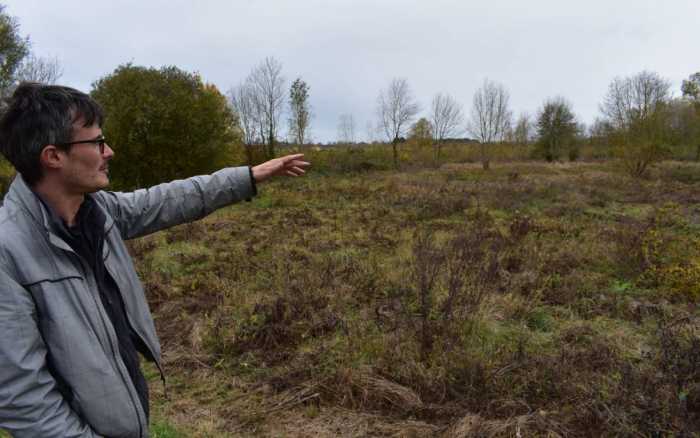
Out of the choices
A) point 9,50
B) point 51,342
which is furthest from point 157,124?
point 51,342

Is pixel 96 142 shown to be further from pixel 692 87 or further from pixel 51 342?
pixel 692 87

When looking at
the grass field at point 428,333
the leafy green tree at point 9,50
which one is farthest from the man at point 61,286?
the leafy green tree at point 9,50

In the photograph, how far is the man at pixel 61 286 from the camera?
1.21 metres

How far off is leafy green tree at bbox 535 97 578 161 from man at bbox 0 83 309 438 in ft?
126

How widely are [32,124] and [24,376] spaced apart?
71cm

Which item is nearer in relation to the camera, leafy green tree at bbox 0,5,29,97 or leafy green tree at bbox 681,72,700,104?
leafy green tree at bbox 0,5,29,97

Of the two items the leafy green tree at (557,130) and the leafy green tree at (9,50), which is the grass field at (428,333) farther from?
the leafy green tree at (557,130)

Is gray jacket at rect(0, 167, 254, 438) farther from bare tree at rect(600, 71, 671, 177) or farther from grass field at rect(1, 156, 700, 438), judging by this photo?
bare tree at rect(600, 71, 671, 177)

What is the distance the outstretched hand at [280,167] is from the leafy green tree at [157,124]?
12812 millimetres

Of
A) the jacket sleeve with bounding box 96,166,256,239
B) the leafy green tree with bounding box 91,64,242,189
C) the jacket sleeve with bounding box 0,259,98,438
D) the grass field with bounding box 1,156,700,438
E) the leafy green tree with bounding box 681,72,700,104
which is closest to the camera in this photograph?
the jacket sleeve with bounding box 0,259,98,438

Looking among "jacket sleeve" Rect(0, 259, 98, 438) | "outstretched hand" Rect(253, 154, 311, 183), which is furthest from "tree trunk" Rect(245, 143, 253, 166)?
"jacket sleeve" Rect(0, 259, 98, 438)

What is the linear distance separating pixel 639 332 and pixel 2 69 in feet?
68.5

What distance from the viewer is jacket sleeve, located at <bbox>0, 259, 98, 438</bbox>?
1.17 meters

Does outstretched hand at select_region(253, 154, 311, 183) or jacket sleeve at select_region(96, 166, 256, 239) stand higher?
outstretched hand at select_region(253, 154, 311, 183)
